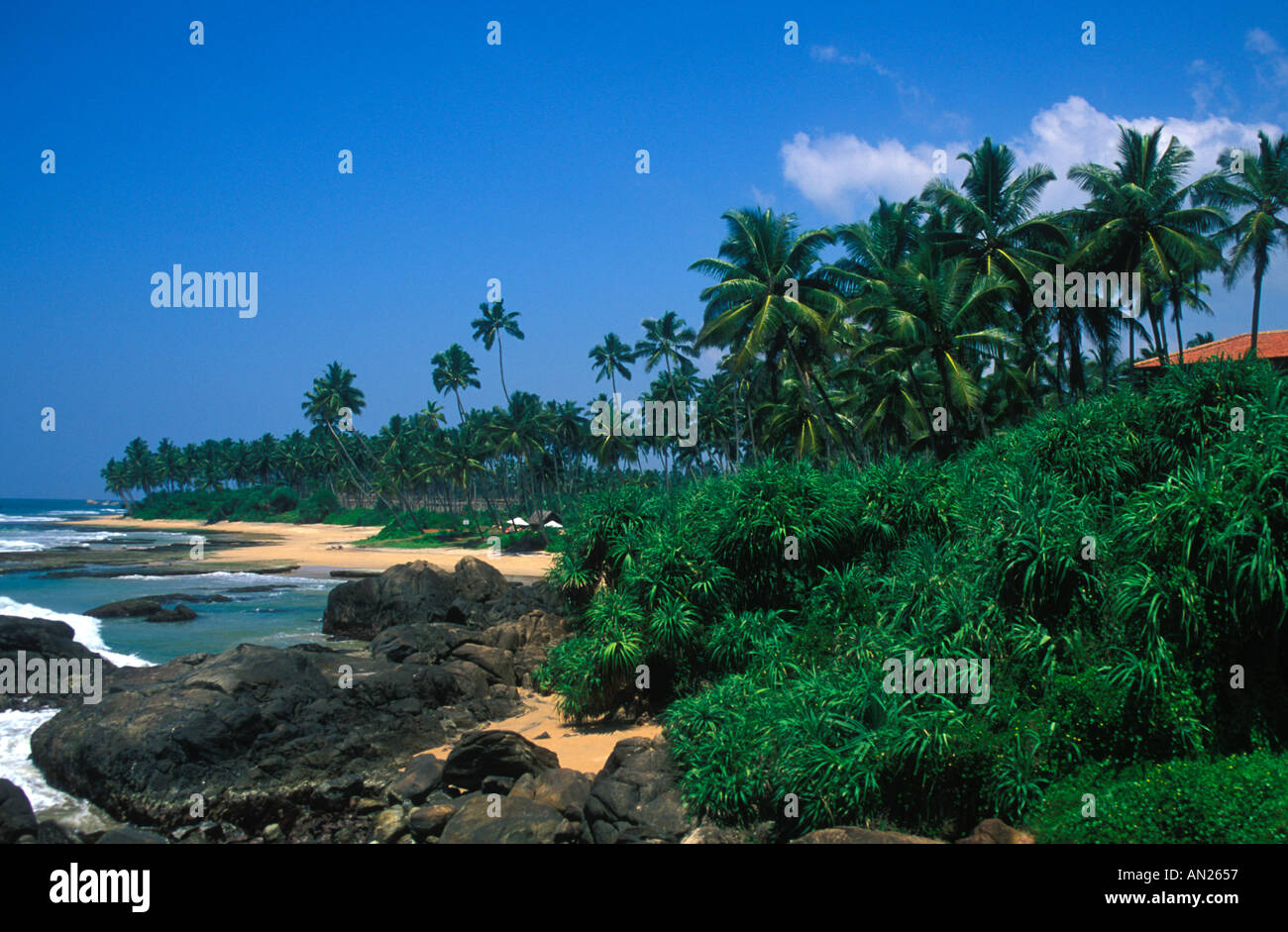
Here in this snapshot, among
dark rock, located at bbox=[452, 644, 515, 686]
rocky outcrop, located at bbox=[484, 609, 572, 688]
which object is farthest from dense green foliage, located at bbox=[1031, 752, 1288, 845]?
dark rock, located at bbox=[452, 644, 515, 686]

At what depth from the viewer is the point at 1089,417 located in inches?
601

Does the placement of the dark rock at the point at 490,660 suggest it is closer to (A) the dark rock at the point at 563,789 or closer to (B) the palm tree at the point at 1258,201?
(A) the dark rock at the point at 563,789

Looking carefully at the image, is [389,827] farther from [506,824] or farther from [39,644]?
[39,644]

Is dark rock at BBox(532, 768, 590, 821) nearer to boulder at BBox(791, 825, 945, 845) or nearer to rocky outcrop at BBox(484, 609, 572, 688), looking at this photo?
boulder at BBox(791, 825, 945, 845)

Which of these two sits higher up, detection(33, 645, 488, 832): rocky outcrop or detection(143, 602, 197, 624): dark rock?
detection(33, 645, 488, 832): rocky outcrop

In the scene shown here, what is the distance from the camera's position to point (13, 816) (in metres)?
11.4

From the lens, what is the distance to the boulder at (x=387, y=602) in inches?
1186

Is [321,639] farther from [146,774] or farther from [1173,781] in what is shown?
[1173,781]

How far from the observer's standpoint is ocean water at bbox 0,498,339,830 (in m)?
14.8

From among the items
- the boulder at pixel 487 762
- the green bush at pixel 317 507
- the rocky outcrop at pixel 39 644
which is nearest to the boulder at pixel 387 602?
the rocky outcrop at pixel 39 644

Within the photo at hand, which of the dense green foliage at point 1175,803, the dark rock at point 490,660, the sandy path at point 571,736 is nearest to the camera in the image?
the dense green foliage at point 1175,803

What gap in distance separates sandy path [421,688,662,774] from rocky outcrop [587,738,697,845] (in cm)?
220

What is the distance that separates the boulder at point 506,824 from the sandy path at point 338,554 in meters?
26.5
